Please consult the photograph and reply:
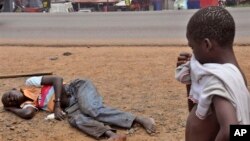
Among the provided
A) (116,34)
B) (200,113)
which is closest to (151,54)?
(116,34)

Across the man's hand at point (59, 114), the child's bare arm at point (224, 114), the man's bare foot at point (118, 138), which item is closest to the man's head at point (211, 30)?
the child's bare arm at point (224, 114)

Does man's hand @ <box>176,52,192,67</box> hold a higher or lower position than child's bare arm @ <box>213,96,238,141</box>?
higher

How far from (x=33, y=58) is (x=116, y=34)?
Answer: 352 cm

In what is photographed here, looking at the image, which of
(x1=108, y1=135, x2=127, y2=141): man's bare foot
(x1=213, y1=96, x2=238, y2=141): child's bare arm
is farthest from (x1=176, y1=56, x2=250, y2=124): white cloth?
(x1=108, y1=135, x2=127, y2=141): man's bare foot

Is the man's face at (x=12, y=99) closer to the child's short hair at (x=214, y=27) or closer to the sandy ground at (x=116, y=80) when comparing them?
the sandy ground at (x=116, y=80)

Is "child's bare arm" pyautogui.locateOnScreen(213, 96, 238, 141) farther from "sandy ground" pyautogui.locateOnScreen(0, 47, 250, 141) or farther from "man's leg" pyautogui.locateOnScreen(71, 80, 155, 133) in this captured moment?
"man's leg" pyautogui.locateOnScreen(71, 80, 155, 133)

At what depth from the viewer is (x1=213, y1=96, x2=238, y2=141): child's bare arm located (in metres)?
1.58

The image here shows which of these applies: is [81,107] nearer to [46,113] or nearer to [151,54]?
[46,113]

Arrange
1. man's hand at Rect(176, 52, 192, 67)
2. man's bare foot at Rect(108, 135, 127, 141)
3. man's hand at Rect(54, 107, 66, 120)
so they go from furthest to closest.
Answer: man's hand at Rect(54, 107, 66, 120) < man's bare foot at Rect(108, 135, 127, 141) < man's hand at Rect(176, 52, 192, 67)

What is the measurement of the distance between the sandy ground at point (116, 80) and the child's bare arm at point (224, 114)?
2.25 m

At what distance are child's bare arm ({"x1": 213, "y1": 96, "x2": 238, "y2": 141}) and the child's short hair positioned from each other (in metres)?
0.22

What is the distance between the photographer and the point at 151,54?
7344 mm

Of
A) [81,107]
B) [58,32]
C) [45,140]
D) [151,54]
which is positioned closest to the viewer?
[45,140]

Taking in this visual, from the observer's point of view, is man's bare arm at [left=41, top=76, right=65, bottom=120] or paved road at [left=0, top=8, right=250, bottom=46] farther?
paved road at [left=0, top=8, right=250, bottom=46]
